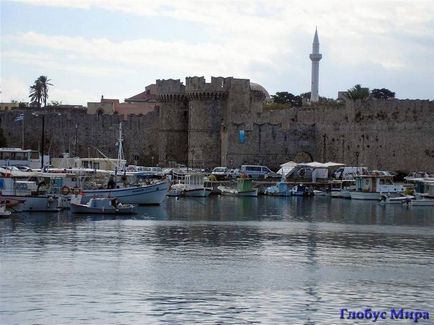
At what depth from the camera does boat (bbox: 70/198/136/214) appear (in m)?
33.9

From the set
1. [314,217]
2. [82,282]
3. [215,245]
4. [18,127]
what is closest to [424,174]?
[314,217]

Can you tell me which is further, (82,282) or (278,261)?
(278,261)

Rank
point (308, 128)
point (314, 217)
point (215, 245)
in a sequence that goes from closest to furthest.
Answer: point (215, 245)
point (314, 217)
point (308, 128)

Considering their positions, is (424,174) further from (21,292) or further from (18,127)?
(21,292)

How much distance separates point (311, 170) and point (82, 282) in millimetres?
32614

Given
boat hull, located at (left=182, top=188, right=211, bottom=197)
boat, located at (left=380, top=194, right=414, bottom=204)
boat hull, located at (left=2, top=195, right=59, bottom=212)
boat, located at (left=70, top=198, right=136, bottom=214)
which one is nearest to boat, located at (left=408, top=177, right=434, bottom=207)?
boat, located at (left=380, top=194, right=414, bottom=204)

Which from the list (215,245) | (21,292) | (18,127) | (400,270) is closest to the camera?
(21,292)

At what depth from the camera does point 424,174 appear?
166 ft

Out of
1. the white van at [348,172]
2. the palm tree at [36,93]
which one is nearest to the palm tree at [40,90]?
the palm tree at [36,93]

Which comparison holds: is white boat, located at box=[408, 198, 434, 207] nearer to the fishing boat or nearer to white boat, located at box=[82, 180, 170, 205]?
the fishing boat

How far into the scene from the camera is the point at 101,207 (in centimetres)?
3412

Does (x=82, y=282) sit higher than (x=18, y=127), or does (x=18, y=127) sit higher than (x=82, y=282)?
(x=18, y=127)

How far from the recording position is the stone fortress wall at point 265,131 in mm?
52750

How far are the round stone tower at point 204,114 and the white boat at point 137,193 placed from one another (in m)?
13.7
